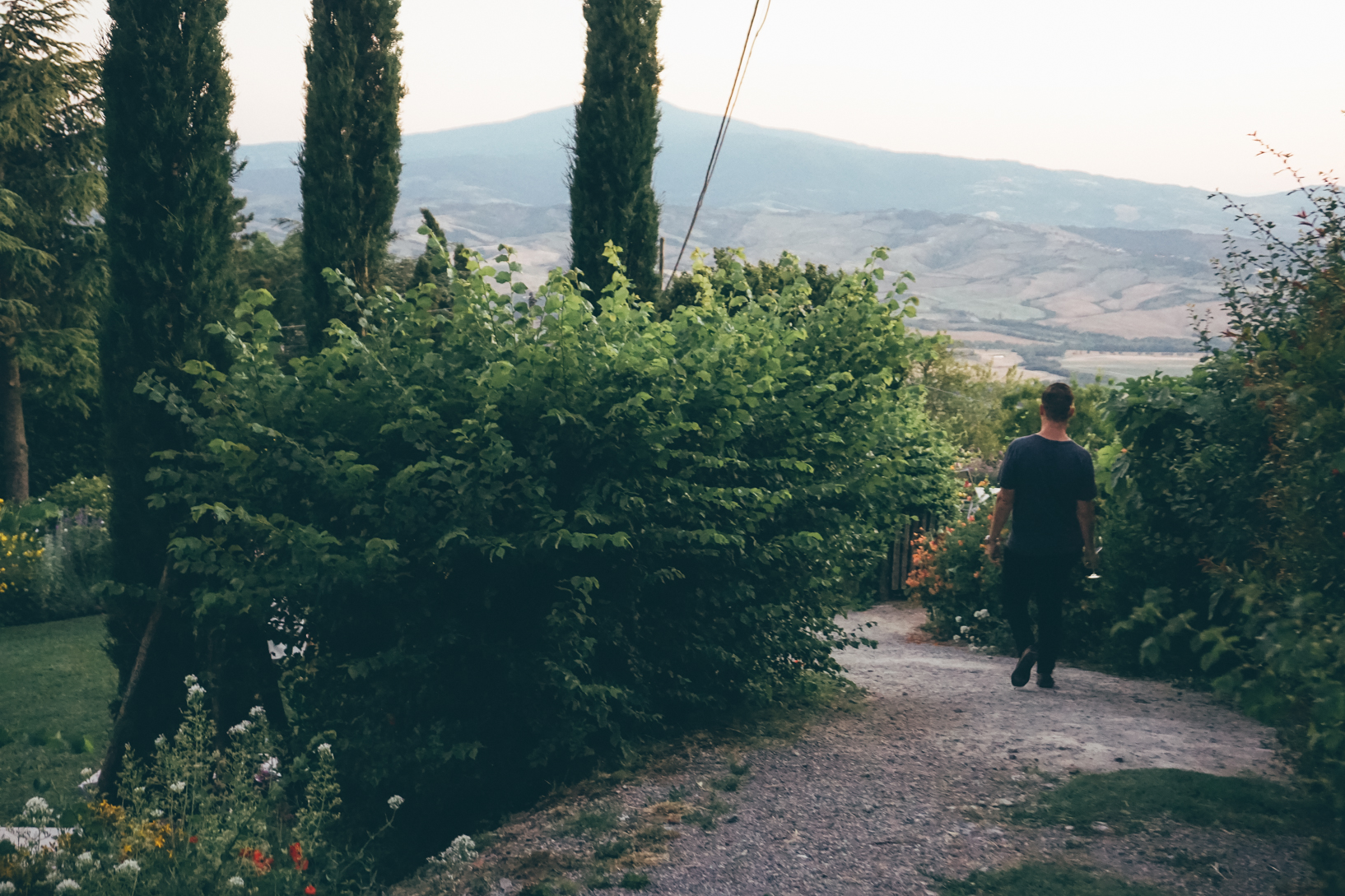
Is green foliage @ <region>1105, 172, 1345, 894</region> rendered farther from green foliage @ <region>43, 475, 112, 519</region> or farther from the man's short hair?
green foliage @ <region>43, 475, 112, 519</region>

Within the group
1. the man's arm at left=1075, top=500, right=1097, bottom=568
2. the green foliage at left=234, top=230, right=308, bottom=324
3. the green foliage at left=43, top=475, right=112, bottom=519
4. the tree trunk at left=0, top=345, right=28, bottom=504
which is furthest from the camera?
the green foliage at left=234, top=230, right=308, bottom=324

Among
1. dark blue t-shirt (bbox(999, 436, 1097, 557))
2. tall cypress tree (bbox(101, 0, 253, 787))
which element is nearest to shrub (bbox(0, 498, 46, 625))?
tall cypress tree (bbox(101, 0, 253, 787))

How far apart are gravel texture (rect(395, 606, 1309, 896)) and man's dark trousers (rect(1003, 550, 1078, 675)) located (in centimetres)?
32

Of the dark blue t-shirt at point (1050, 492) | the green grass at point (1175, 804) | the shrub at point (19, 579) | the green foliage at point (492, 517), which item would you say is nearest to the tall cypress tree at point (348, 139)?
the green foliage at point (492, 517)

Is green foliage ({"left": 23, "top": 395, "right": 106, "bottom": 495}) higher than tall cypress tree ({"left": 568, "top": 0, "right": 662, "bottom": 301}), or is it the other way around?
tall cypress tree ({"left": 568, "top": 0, "right": 662, "bottom": 301})

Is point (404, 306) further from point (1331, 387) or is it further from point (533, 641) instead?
point (1331, 387)

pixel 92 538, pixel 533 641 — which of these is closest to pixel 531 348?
pixel 533 641

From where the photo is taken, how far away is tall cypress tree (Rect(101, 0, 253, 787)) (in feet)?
21.9

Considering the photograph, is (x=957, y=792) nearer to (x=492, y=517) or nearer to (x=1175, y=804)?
(x=1175, y=804)

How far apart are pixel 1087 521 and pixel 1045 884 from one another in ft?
9.71

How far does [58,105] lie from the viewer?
21.4 metres

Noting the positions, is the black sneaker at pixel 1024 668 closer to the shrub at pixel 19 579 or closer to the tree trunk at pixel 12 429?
the shrub at pixel 19 579

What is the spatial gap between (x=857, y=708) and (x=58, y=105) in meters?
22.4

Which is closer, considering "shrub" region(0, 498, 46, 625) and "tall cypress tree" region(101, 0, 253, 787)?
"tall cypress tree" region(101, 0, 253, 787)
